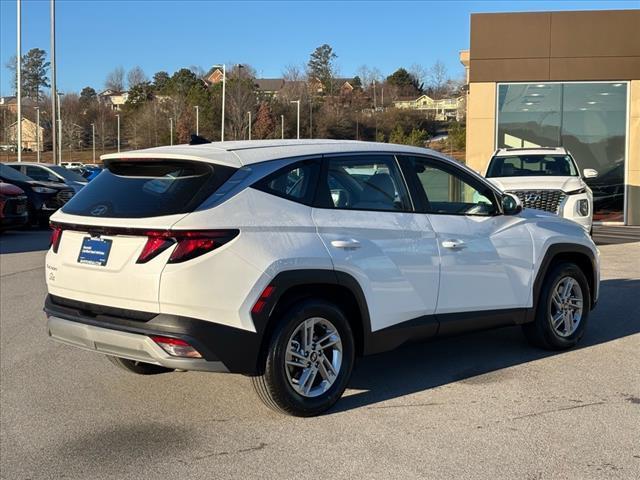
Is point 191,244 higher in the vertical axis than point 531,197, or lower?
lower

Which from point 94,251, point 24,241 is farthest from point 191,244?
point 24,241

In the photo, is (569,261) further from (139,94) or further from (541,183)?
(139,94)

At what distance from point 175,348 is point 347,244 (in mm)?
1286

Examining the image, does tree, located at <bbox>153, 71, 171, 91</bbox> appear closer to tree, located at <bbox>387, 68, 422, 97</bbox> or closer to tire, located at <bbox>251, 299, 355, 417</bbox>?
tree, located at <bbox>387, 68, 422, 97</bbox>

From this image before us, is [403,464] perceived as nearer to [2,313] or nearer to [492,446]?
[492,446]

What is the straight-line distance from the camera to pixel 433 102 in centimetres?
7981

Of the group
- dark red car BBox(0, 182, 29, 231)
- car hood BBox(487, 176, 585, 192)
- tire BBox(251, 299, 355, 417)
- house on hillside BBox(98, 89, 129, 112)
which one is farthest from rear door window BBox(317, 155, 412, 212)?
house on hillside BBox(98, 89, 129, 112)

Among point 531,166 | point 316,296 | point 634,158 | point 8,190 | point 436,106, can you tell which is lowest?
point 316,296

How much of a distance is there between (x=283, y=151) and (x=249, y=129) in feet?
182

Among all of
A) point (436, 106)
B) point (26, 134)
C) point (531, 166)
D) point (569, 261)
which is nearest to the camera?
point (569, 261)

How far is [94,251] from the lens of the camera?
180 inches

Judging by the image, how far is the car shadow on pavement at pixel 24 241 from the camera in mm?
14609

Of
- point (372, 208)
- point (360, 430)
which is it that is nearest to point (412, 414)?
point (360, 430)

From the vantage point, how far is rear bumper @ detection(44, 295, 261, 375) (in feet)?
14.0
